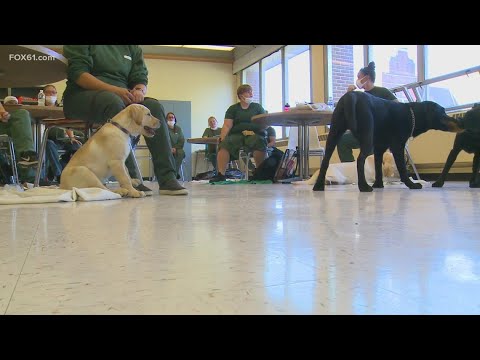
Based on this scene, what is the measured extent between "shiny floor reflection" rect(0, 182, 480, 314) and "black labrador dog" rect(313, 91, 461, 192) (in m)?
1.79

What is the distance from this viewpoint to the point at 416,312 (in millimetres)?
396

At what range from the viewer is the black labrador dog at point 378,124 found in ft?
9.29

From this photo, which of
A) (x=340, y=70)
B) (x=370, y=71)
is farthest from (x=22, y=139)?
(x=340, y=70)

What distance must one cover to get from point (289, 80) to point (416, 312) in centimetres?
943

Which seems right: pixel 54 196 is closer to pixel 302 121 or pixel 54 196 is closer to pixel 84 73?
pixel 84 73

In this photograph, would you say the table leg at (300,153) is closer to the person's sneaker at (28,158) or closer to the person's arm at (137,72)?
the person's arm at (137,72)

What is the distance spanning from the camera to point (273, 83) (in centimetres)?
1033

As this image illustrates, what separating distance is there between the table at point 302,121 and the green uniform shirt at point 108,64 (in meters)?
1.87

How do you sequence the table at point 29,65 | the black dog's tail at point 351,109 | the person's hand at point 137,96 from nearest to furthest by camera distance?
the table at point 29,65 < the person's hand at point 137,96 < the black dog's tail at point 351,109

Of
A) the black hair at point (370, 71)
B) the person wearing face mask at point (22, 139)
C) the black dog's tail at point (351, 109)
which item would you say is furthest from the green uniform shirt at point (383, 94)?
the person wearing face mask at point (22, 139)

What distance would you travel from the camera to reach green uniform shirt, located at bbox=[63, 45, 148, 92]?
2494mm

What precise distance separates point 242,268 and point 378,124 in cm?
267
